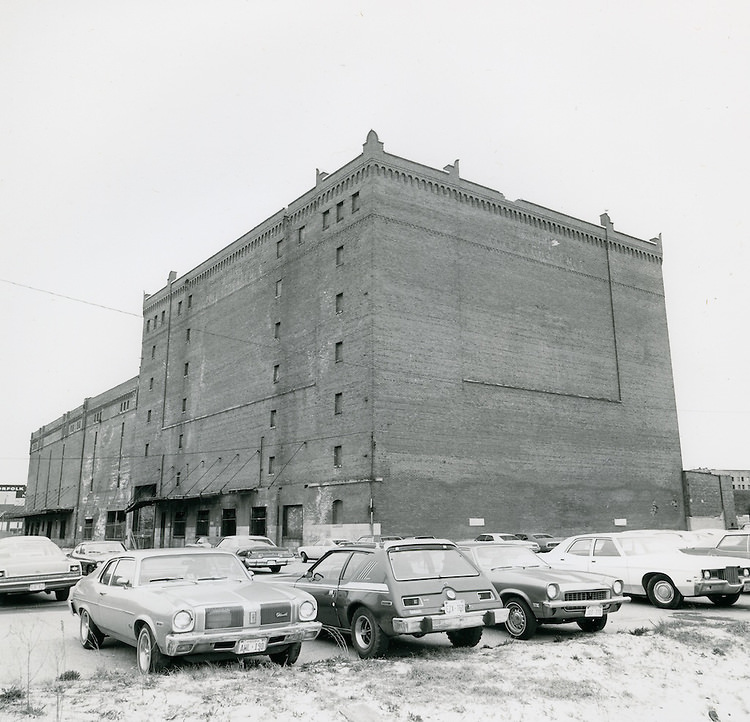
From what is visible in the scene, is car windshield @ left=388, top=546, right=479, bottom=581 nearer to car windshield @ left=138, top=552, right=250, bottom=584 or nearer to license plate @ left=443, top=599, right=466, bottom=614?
license plate @ left=443, top=599, right=466, bottom=614

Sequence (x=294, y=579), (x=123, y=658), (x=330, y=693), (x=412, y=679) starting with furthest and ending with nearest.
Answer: (x=294, y=579)
(x=123, y=658)
(x=412, y=679)
(x=330, y=693)

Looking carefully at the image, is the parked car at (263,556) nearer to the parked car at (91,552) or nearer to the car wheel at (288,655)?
the parked car at (91,552)

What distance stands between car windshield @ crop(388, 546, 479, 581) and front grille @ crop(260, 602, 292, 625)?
1.56m

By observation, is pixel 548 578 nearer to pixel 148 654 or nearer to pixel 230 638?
pixel 230 638

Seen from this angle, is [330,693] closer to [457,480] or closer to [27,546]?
[27,546]

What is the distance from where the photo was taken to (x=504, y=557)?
1252 cm

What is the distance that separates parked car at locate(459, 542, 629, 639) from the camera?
34.8ft

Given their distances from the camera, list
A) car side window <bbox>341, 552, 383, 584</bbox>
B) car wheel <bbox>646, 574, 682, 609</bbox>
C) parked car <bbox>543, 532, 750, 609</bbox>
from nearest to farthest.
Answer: car side window <bbox>341, 552, 383, 584</bbox>
parked car <bbox>543, 532, 750, 609</bbox>
car wheel <bbox>646, 574, 682, 609</bbox>

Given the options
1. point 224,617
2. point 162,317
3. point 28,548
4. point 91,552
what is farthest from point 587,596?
point 162,317

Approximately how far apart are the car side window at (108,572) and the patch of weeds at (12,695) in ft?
10.5

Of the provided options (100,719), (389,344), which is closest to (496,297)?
(389,344)

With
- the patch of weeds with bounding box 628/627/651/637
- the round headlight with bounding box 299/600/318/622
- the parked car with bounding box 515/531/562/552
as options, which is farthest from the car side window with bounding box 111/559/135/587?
the parked car with bounding box 515/531/562/552

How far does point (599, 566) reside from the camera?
50.0 ft

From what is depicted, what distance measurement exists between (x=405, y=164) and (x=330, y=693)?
34.8m
